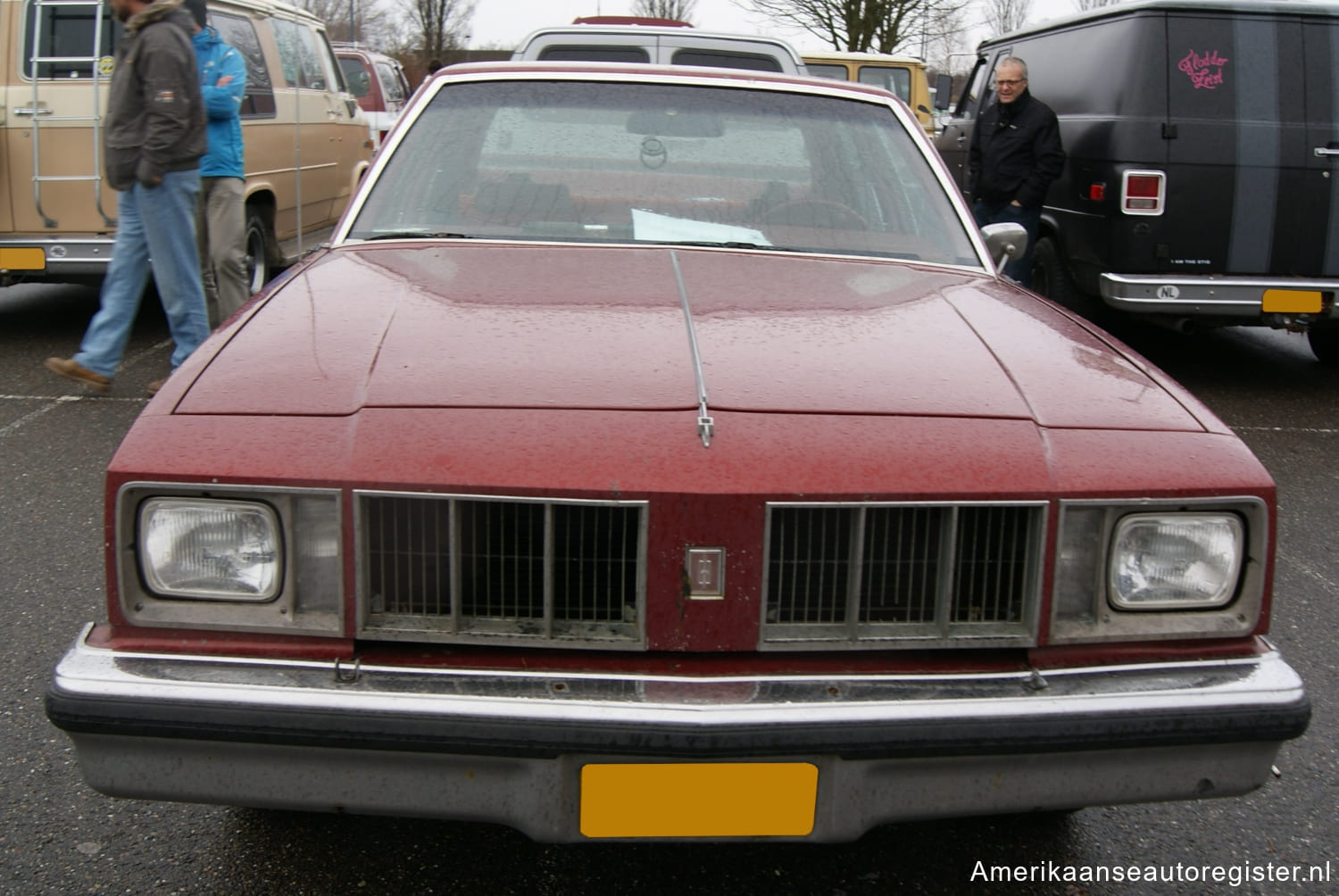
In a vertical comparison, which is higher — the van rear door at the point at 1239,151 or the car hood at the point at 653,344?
the van rear door at the point at 1239,151

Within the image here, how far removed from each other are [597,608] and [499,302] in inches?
31.6

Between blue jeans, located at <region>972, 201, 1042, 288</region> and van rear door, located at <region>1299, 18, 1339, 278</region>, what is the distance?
148cm

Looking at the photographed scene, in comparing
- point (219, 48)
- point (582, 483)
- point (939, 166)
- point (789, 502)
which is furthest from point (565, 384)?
point (219, 48)

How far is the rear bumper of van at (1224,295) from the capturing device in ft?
21.4

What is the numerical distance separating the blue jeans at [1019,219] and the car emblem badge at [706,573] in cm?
579

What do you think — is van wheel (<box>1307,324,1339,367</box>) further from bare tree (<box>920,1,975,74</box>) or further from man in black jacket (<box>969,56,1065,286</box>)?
bare tree (<box>920,1,975,74</box>)

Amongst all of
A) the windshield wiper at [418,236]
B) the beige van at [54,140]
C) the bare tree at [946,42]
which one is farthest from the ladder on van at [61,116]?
the bare tree at [946,42]

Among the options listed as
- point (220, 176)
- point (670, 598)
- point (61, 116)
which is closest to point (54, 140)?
point (61, 116)

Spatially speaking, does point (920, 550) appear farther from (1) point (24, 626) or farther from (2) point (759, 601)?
(1) point (24, 626)

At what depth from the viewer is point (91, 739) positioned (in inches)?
73.1

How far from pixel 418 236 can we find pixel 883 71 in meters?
12.6

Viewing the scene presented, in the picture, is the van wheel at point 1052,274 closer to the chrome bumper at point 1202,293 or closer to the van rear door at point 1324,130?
the chrome bumper at point 1202,293

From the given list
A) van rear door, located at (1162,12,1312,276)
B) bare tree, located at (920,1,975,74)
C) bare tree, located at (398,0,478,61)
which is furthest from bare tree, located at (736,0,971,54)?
van rear door, located at (1162,12,1312,276)

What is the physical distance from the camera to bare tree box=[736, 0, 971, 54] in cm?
2808
